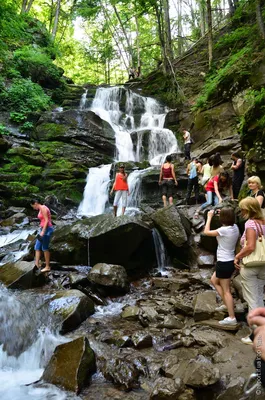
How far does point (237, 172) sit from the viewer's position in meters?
8.84

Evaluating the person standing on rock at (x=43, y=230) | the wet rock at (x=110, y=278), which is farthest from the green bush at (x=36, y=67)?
the wet rock at (x=110, y=278)

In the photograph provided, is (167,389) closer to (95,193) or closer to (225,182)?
(225,182)

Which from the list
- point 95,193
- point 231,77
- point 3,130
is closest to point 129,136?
point 95,193

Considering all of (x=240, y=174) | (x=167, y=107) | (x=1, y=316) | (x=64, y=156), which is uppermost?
(x=167, y=107)

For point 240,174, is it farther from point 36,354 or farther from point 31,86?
point 31,86

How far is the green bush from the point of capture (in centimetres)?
2205

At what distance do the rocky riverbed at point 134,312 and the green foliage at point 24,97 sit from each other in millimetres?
12162

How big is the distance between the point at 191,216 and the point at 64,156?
378 inches

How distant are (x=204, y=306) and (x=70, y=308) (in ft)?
8.38

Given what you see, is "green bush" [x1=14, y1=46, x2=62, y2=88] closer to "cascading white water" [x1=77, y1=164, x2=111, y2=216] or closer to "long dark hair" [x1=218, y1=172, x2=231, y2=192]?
"cascading white water" [x1=77, y1=164, x2=111, y2=216]

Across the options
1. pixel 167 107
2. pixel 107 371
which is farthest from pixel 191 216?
pixel 167 107

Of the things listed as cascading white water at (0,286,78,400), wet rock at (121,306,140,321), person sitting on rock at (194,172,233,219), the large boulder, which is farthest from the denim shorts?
person sitting on rock at (194,172,233,219)

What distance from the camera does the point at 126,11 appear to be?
25.2 metres

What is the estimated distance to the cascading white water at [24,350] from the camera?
13.6 feet
